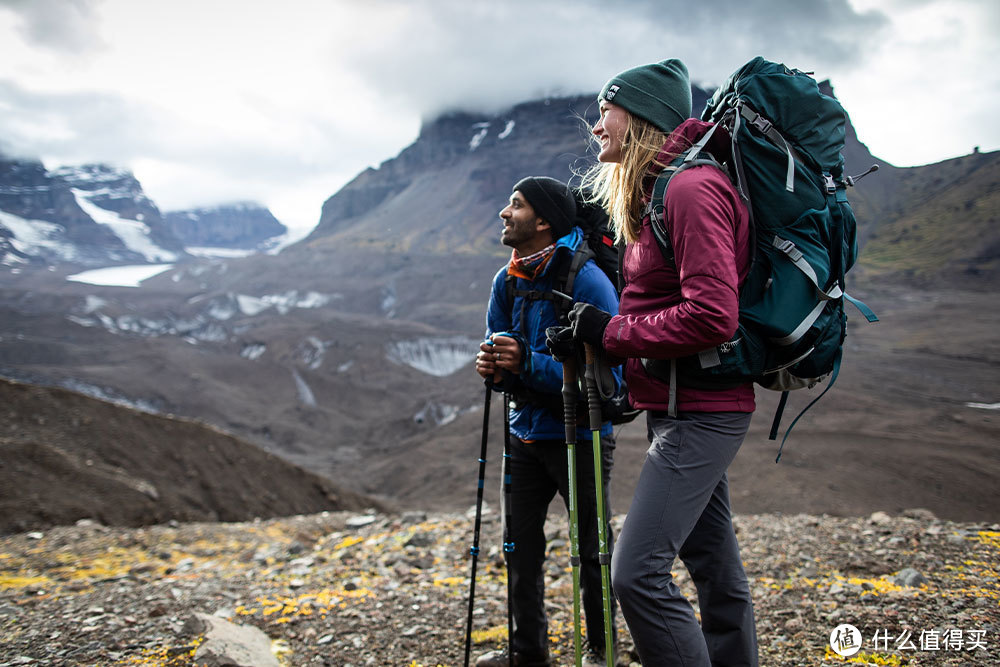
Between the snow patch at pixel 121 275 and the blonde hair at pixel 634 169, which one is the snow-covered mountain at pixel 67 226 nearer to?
the snow patch at pixel 121 275

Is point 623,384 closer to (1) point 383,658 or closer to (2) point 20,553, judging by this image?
(1) point 383,658

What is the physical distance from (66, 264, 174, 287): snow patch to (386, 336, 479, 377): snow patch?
281ft

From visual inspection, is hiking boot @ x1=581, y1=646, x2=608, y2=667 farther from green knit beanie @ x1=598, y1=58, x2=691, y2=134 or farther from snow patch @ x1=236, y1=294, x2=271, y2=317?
snow patch @ x1=236, y1=294, x2=271, y2=317

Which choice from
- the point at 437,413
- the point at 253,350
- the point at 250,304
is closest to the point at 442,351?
the point at 253,350

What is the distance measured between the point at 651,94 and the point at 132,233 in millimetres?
193611

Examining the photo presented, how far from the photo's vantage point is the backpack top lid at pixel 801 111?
1870 mm

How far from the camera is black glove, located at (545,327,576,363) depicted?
2.17 metres

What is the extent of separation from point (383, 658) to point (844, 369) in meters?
31.6

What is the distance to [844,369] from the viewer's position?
96.6ft

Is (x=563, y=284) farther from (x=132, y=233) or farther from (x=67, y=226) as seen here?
(x=132, y=233)

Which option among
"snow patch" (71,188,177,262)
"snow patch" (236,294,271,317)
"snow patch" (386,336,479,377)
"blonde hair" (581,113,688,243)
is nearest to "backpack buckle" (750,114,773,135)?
"blonde hair" (581,113,688,243)

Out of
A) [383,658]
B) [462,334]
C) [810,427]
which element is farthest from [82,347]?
[383,658]

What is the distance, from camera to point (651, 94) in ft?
6.97

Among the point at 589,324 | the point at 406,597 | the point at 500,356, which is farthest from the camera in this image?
the point at 406,597
